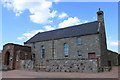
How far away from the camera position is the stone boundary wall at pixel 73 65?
56.6ft

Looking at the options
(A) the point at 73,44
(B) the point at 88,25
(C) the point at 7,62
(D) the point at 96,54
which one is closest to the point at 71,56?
(A) the point at 73,44

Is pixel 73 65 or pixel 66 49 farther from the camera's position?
pixel 66 49

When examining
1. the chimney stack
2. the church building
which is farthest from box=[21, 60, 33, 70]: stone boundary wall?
the chimney stack

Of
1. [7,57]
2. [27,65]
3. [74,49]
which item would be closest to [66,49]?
[74,49]

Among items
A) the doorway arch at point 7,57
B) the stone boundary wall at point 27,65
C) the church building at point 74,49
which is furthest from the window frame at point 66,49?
the doorway arch at point 7,57

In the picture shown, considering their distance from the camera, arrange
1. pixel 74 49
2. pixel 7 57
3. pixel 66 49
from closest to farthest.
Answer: pixel 74 49, pixel 66 49, pixel 7 57

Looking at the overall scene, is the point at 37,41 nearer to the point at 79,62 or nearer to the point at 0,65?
the point at 0,65

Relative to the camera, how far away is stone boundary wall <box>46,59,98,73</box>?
17250 millimetres

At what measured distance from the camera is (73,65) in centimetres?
1838

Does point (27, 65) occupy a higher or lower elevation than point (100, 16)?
lower

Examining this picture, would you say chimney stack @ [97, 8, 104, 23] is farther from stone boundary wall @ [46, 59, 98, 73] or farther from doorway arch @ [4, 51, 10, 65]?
doorway arch @ [4, 51, 10, 65]

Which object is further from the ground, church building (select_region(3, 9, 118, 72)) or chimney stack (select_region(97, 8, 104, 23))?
chimney stack (select_region(97, 8, 104, 23))

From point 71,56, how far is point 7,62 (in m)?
13.1

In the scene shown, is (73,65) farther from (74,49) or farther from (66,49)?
(66,49)
